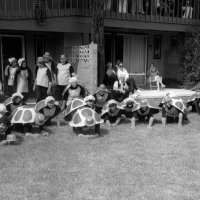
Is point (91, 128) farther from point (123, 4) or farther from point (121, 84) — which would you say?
point (123, 4)

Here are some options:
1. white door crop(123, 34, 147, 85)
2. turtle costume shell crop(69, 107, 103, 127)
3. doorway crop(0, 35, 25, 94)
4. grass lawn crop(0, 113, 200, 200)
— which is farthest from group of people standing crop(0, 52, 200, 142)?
white door crop(123, 34, 147, 85)

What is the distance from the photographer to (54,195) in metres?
3.94

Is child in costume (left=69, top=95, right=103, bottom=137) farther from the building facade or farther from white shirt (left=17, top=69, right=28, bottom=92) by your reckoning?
the building facade

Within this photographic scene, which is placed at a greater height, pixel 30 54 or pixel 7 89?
pixel 30 54

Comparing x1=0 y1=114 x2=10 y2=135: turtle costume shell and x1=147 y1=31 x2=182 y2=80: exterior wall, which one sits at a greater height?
x1=147 y1=31 x2=182 y2=80: exterior wall

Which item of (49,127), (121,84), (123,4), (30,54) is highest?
(123,4)

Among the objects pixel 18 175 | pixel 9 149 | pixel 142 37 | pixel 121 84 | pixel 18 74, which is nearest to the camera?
pixel 18 175

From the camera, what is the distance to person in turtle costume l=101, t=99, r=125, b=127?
7363 millimetres

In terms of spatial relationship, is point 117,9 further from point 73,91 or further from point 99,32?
point 73,91

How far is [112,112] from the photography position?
7469 millimetres

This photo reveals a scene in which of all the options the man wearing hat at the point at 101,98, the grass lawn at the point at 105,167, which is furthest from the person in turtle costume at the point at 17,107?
the man wearing hat at the point at 101,98

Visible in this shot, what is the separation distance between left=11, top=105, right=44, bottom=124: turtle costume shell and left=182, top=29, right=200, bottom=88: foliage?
29.5 feet

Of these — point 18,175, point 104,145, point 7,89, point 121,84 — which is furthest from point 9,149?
point 7,89

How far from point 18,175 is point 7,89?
6.77m
